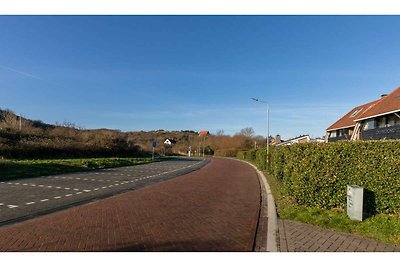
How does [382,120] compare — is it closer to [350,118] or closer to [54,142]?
[350,118]

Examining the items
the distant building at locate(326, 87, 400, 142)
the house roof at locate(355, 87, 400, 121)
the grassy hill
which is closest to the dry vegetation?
the grassy hill

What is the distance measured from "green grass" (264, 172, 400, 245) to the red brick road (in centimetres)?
106

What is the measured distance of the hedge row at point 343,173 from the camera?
22.5 ft

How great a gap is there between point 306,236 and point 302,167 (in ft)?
9.59

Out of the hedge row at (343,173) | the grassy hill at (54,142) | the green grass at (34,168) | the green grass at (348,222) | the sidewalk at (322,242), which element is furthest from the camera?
the grassy hill at (54,142)

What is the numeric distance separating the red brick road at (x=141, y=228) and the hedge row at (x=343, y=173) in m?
1.57

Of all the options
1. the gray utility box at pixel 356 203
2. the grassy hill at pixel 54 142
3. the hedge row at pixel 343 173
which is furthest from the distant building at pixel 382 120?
the grassy hill at pixel 54 142

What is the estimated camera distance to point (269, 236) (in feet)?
18.6

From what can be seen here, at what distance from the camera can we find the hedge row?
6863 mm

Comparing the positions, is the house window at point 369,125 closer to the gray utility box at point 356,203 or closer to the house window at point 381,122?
the house window at point 381,122

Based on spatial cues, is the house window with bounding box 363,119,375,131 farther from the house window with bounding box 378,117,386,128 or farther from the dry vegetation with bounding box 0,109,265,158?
the dry vegetation with bounding box 0,109,265,158
